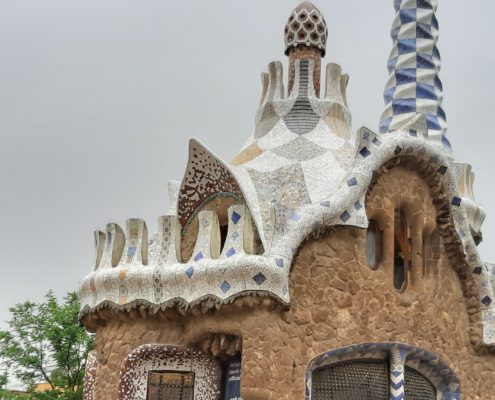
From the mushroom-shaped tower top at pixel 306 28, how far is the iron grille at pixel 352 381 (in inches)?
149

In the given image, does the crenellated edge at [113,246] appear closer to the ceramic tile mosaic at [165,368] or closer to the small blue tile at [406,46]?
the ceramic tile mosaic at [165,368]

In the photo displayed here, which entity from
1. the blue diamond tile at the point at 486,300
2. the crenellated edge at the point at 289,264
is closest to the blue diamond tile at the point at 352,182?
the crenellated edge at the point at 289,264

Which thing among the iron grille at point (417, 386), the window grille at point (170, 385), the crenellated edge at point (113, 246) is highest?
the crenellated edge at point (113, 246)

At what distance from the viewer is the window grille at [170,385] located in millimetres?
7719

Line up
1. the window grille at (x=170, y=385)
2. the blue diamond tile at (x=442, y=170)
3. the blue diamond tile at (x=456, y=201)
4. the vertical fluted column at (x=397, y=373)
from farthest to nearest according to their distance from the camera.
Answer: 1. the blue diamond tile at (x=456, y=201)
2. the blue diamond tile at (x=442, y=170)
3. the vertical fluted column at (x=397, y=373)
4. the window grille at (x=170, y=385)

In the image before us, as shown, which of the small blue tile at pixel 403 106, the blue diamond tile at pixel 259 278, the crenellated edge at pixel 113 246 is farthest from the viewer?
the small blue tile at pixel 403 106

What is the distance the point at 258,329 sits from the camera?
282 inches

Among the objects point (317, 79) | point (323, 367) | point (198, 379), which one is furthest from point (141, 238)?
point (317, 79)

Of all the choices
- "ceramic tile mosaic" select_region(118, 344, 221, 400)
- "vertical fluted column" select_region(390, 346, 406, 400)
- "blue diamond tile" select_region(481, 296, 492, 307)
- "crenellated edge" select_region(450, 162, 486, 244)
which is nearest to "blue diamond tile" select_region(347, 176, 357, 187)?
"vertical fluted column" select_region(390, 346, 406, 400)

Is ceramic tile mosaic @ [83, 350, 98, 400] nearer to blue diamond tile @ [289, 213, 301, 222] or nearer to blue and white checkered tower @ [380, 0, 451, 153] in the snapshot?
blue diamond tile @ [289, 213, 301, 222]

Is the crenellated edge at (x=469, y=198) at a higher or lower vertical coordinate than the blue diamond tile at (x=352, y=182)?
higher

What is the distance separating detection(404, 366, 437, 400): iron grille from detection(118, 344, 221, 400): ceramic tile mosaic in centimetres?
181

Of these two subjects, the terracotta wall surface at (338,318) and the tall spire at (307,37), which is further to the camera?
the tall spire at (307,37)

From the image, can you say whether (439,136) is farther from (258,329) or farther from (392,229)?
(258,329)
